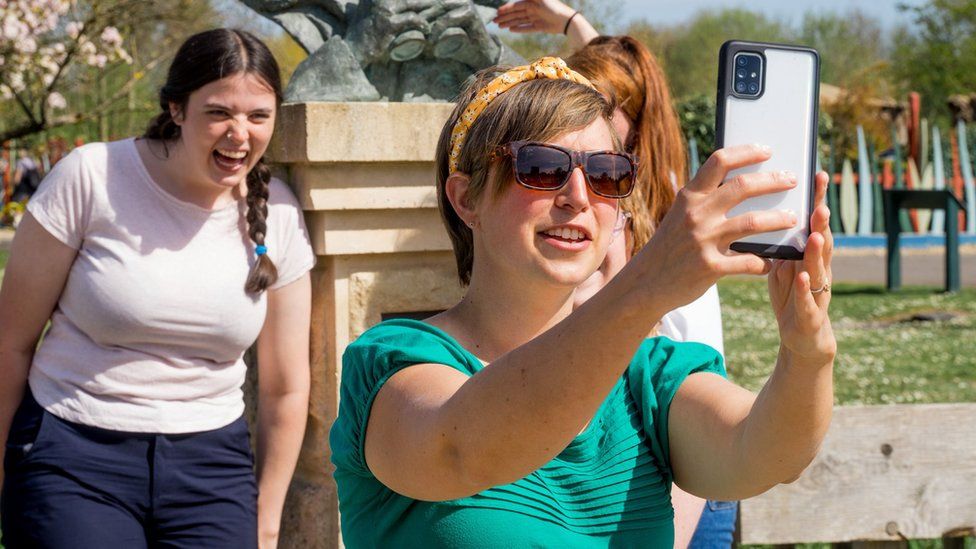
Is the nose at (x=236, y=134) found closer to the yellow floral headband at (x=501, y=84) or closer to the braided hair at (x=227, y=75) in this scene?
the braided hair at (x=227, y=75)

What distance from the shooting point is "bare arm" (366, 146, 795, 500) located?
46.9 inches

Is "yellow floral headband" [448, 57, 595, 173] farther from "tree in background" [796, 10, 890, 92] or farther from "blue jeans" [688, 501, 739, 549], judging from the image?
"tree in background" [796, 10, 890, 92]

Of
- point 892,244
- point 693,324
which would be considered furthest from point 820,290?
point 892,244

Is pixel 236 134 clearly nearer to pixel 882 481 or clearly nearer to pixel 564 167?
pixel 564 167

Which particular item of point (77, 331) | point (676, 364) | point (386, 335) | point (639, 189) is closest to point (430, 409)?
point (386, 335)

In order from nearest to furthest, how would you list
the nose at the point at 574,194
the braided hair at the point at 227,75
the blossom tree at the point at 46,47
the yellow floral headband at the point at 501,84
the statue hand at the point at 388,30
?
the nose at the point at 574,194, the yellow floral headband at the point at 501,84, the braided hair at the point at 227,75, the statue hand at the point at 388,30, the blossom tree at the point at 46,47

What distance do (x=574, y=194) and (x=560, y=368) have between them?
38 cm

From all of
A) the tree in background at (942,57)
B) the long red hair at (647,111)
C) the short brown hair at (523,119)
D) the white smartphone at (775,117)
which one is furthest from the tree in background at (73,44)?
the tree in background at (942,57)

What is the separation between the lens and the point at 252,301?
2811mm

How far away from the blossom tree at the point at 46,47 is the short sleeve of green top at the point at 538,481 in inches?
441

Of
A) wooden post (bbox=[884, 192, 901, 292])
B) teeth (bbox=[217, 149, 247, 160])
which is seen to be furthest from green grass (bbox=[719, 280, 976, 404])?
teeth (bbox=[217, 149, 247, 160])

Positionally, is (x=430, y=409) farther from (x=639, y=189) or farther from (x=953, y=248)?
(x=953, y=248)

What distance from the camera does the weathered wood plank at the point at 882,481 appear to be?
288 cm

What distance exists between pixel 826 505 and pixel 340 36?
179 centimetres
